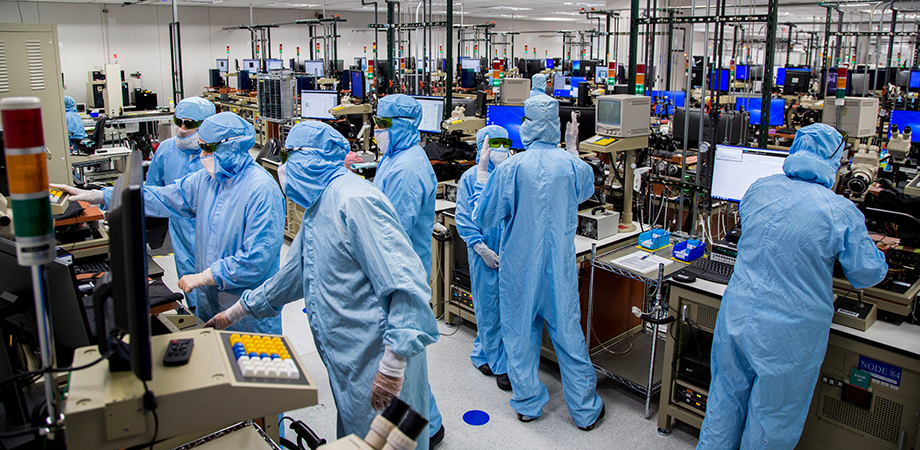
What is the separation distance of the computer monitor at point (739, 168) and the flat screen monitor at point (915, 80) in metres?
7.77

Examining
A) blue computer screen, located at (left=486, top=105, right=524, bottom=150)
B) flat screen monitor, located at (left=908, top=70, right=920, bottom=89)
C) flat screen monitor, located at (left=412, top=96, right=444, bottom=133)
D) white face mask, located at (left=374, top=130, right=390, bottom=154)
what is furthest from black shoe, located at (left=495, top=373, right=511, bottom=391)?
flat screen monitor, located at (left=908, top=70, right=920, bottom=89)

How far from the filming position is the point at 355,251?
177 centimetres

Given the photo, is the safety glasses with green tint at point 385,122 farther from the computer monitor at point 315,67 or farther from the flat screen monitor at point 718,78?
the computer monitor at point 315,67

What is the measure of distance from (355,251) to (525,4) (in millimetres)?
13182

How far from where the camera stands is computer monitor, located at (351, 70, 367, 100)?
24.0 feet

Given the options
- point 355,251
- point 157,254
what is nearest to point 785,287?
point 355,251

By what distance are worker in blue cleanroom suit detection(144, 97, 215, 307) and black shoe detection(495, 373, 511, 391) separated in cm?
166

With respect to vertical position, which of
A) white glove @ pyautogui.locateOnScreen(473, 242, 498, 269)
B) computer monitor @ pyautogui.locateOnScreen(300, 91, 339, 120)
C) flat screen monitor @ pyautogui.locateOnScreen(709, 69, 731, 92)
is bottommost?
white glove @ pyautogui.locateOnScreen(473, 242, 498, 269)

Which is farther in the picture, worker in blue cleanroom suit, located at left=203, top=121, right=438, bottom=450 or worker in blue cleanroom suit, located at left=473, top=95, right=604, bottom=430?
worker in blue cleanroom suit, located at left=473, top=95, right=604, bottom=430

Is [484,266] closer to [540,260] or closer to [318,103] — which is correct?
[540,260]

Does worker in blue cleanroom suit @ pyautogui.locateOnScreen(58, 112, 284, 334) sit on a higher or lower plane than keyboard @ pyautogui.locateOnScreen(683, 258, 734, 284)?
higher

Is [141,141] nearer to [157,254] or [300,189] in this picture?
[157,254]

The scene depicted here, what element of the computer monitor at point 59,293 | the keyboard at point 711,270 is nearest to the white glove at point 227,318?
the computer monitor at point 59,293

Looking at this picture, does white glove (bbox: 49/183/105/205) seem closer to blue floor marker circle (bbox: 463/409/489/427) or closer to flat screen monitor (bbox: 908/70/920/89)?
blue floor marker circle (bbox: 463/409/489/427)
